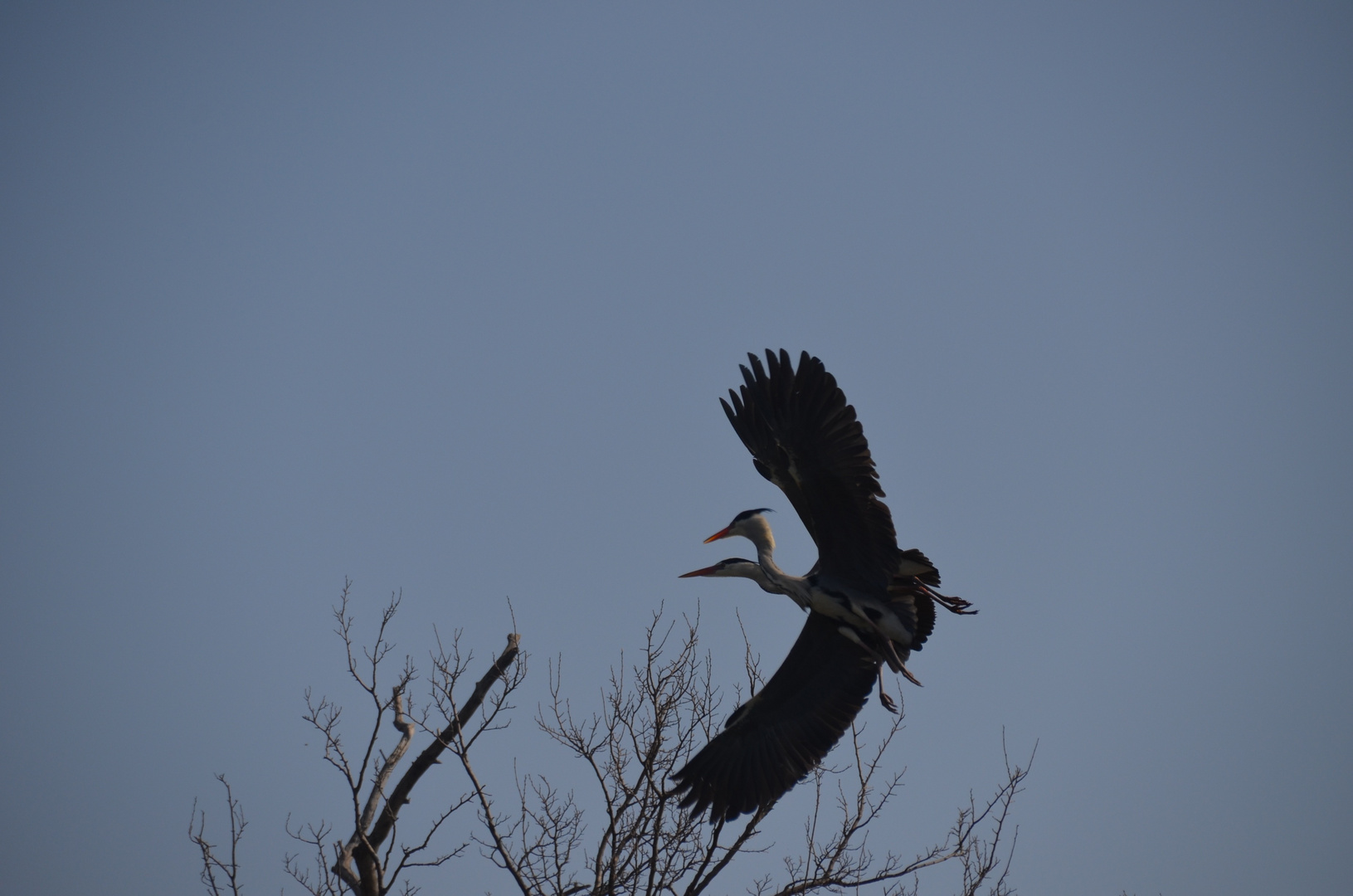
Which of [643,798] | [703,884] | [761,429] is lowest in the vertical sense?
[703,884]

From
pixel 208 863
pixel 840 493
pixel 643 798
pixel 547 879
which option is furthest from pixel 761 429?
pixel 208 863

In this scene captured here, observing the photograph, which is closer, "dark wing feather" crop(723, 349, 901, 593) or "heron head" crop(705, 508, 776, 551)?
"dark wing feather" crop(723, 349, 901, 593)

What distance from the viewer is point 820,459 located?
632 cm

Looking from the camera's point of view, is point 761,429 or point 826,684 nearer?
Result: point 761,429

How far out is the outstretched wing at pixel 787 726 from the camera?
6.38m

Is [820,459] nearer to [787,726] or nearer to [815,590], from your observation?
[815,590]

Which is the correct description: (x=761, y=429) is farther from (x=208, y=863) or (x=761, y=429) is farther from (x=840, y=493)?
(x=208, y=863)

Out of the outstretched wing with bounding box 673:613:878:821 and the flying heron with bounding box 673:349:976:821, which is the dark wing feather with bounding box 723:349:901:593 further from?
the outstretched wing with bounding box 673:613:878:821

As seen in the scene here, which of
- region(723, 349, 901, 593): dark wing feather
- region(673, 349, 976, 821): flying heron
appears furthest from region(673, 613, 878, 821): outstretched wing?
region(723, 349, 901, 593): dark wing feather

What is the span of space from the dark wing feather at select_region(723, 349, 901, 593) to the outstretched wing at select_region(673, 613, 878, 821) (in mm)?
Result: 650

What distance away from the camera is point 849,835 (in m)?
5.23

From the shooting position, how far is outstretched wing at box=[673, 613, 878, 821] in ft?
20.9

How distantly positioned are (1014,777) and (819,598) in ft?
5.47

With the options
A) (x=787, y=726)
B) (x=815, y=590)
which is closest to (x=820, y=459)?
(x=815, y=590)
